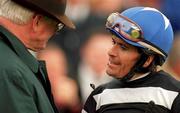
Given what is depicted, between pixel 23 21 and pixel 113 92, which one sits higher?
pixel 23 21

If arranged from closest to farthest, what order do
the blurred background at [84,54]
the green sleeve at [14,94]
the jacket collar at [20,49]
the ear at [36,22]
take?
1. the green sleeve at [14,94]
2. the jacket collar at [20,49]
3. the ear at [36,22]
4. the blurred background at [84,54]

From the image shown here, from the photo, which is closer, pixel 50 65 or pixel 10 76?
pixel 10 76

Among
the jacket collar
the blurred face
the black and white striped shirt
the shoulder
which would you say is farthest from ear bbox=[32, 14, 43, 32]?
the shoulder

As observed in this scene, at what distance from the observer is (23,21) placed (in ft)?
8.71

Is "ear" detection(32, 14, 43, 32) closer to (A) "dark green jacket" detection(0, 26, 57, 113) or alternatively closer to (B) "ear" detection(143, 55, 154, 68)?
(A) "dark green jacket" detection(0, 26, 57, 113)

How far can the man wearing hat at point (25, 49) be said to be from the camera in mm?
2410

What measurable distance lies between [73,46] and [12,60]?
3.27m

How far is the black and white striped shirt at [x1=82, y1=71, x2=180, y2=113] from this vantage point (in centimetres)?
323

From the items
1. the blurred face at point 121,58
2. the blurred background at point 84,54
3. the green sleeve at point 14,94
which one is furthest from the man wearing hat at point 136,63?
the blurred background at point 84,54

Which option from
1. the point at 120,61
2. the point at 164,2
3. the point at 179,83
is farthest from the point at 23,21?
the point at 164,2

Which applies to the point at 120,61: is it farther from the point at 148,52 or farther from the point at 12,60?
the point at 12,60

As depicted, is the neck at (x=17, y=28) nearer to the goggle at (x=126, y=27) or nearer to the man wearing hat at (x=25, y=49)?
the man wearing hat at (x=25, y=49)

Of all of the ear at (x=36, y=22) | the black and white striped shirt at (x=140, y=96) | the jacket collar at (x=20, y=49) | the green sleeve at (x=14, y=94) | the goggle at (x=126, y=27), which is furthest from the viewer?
the goggle at (x=126, y=27)

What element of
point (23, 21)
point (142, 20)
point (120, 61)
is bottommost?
point (120, 61)
